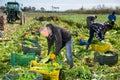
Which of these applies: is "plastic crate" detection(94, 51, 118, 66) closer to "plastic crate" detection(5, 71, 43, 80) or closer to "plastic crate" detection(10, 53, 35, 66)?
"plastic crate" detection(10, 53, 35, 66)

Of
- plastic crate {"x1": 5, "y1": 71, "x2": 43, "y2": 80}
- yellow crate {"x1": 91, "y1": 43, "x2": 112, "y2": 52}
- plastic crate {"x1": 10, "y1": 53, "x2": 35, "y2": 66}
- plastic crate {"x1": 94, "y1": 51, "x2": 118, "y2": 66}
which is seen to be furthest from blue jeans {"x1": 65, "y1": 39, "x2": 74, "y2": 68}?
yellow crate {"x1": 91, "y1": 43, "x2": 112, "y2": 52}

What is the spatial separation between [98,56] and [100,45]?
2.24 m

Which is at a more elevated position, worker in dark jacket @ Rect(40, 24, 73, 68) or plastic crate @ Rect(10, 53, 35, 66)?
worker in dark jacket @ Rect(40, 24, 73, 68)

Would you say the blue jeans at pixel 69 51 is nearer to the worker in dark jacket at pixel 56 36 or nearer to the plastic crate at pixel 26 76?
the worker in dark jacket at pixel 56 36

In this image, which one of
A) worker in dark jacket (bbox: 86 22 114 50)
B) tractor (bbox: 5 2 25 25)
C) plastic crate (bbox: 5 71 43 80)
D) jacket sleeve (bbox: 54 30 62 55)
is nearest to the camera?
plastic crate (bbox: 5 71 43 80)

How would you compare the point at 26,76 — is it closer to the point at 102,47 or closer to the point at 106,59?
the point at 106,59

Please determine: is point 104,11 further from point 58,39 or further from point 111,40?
point 58,39

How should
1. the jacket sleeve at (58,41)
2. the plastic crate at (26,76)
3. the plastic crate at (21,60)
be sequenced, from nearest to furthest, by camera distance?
the plastic crate at (26,76) < the jacket sleeve at (58,41) < the plastic crate at (21,60)

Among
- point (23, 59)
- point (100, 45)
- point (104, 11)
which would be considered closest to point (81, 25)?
point (100, 45)

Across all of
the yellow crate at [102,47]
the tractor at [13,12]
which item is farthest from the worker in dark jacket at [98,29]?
the tractor at [13,12]

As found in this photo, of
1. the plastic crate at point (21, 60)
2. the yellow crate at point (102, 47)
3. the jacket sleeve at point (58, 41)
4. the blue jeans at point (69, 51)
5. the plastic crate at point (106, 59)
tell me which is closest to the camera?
the jacket sleeve at point (58, 41)

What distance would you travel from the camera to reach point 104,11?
66875 mm

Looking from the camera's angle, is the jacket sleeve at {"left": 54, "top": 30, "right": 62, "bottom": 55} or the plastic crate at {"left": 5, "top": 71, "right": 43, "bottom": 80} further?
the jacket sleeve at {"left": 54, "top": 30, "right": 62, "bottom": 55}

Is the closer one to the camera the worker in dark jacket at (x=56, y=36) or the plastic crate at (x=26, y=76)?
the plastic crate at (x=26, y=76)
